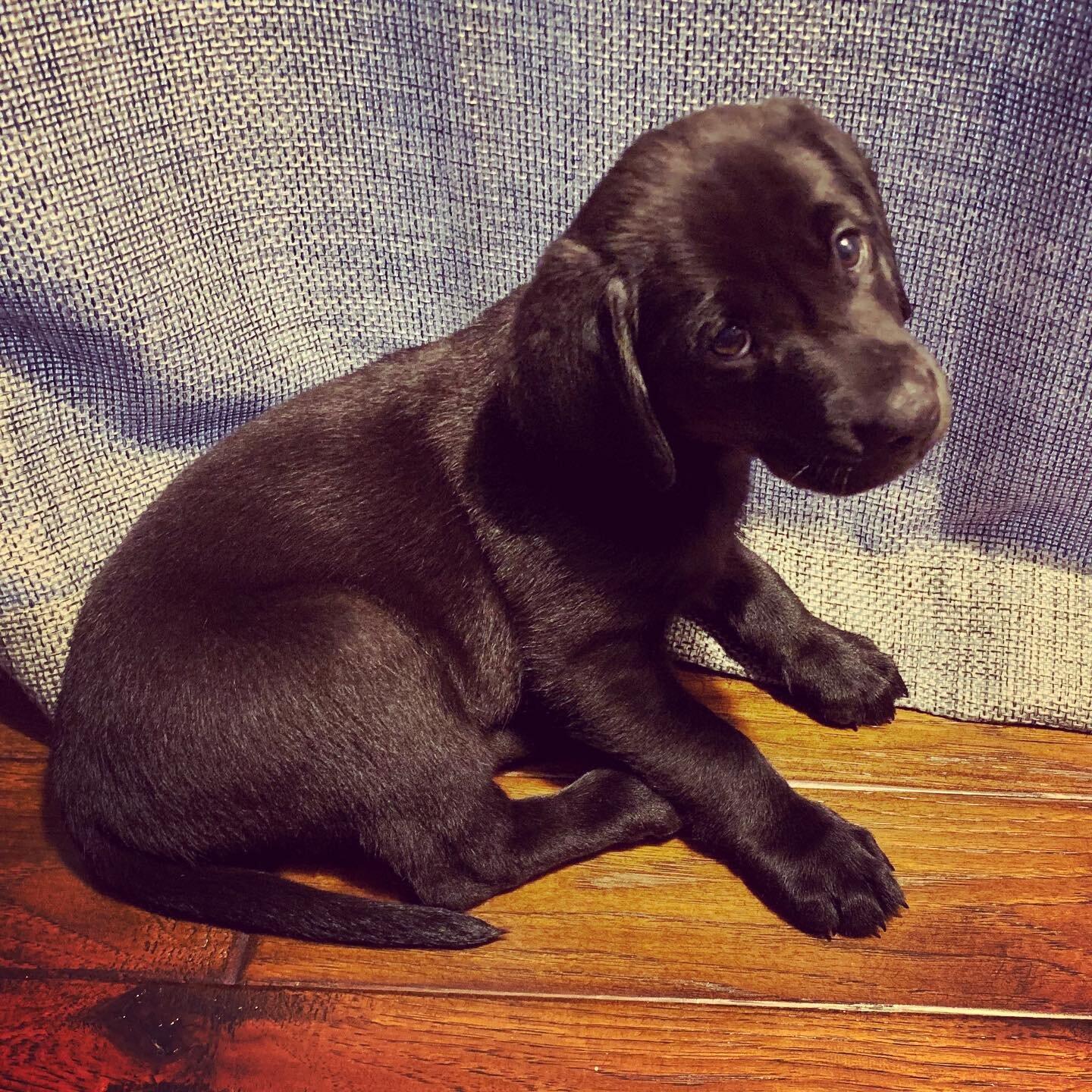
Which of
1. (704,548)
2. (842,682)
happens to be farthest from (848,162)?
(842,682)

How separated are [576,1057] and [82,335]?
1.48 m

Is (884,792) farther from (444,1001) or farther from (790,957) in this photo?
(444,1001)

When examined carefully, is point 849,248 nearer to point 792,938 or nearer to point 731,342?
point 731,342

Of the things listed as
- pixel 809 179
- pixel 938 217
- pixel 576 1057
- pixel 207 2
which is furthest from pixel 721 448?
pixel 207 2

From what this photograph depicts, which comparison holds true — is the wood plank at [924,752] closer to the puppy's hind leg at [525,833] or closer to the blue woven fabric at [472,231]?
the blue woven fabric at [472,231]

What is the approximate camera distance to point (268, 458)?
6.22ft

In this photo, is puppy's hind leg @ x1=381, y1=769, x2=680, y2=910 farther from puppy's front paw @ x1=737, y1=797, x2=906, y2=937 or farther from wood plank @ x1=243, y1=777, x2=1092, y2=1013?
puppy's front paw @ x1=737, y1=797, x2=906, y2=937

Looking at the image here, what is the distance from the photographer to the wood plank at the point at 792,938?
1729 millimetres

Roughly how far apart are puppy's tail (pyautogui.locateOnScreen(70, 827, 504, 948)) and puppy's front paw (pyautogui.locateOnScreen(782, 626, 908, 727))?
73 centimetres

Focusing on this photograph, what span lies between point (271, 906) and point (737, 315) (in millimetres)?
1085

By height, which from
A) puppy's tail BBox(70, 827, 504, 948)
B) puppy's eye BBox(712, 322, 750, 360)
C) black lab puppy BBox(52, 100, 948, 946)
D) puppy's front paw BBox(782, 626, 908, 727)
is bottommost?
puppy's tail BBox(70, 827, 504, 948)

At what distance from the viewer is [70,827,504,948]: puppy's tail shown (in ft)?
5.68

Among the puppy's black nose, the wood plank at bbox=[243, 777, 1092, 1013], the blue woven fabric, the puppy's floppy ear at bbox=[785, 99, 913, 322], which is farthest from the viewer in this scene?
the blue woven fabric

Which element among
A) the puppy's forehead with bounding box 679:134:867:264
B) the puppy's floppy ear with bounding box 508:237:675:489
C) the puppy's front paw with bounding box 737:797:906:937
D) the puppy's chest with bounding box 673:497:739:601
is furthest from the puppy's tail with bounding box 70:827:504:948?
the puppy's forehead with bounding box 679:134:867:264
